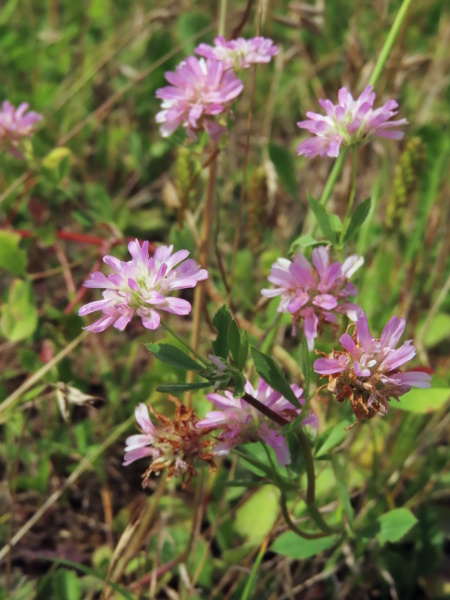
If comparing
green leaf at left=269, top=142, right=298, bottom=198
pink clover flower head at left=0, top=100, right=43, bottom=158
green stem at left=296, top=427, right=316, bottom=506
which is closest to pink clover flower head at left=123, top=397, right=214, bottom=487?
green stem at left=296, top=427, right=316, bottom=506

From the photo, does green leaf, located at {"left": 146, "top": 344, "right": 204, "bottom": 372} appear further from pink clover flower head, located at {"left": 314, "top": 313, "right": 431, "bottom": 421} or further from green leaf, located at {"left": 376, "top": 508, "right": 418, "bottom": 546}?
green leaf, located at {"left": 376, "top": 508, "right": 418, "bottom": 546}

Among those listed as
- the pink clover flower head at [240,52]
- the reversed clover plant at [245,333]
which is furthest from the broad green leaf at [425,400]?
the pink clover flower head at [240,52]

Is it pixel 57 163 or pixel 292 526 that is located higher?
pixel 57 163

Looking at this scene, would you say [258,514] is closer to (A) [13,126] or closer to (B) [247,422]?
(B) [247,422]

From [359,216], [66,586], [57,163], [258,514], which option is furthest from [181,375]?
[57,163]

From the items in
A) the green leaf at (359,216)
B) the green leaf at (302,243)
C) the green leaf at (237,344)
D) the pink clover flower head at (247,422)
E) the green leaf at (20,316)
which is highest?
the green leaf at (237,344)

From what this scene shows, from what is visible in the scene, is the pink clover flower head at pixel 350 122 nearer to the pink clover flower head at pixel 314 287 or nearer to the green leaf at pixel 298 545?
the pink clover flower head at pixel 314 287
